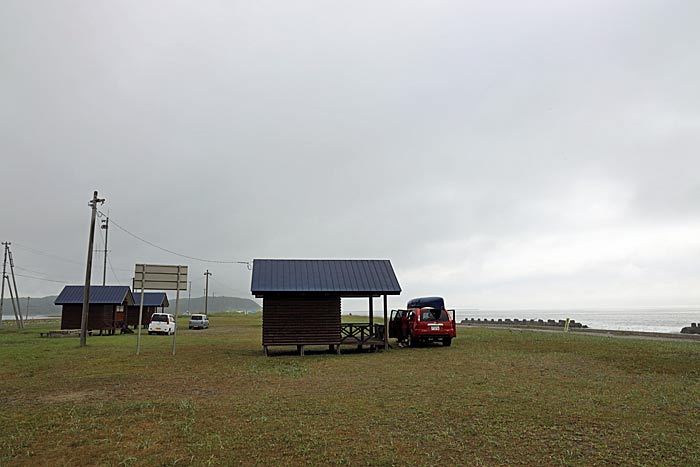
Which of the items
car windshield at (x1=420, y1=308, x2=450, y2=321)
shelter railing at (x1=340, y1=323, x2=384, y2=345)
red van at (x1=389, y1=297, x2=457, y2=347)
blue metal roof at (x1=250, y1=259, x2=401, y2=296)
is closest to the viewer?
blue metal roof at (x1=250, y1=259, x2=401, y2=296)

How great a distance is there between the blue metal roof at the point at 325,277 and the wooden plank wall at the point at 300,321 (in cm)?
64

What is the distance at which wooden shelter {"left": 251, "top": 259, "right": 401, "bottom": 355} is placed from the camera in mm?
18422

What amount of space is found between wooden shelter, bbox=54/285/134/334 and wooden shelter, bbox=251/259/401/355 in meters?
21.4

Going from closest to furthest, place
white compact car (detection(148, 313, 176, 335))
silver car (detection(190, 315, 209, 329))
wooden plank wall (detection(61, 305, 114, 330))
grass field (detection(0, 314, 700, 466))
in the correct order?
grass field (detection(0, 314, 700, 466)), white compact car (detection(148, 313, 176, 335)), wooden plank wall (detection(61, 305, 114, 330)), silver car (detection(190, 315, 209, 329))

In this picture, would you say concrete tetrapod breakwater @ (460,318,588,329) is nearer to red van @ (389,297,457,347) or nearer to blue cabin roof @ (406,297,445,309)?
blue cabin roof @ (406,297,445,309)

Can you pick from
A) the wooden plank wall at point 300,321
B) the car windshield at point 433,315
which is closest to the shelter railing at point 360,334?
the wooden plank wall at point 300,321

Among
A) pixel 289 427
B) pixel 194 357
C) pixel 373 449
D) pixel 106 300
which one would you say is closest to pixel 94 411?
pixel 289 427

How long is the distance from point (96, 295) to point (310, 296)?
24.2 meters

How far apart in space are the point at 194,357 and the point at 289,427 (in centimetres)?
1161

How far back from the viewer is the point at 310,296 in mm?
18844

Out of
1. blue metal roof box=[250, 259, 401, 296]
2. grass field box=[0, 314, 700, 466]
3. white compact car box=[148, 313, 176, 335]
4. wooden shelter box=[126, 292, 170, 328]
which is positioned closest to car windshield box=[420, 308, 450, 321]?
blue metal roof box=[250, 259, 401, 296]

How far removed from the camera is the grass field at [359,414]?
5891mm

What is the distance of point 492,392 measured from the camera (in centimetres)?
962

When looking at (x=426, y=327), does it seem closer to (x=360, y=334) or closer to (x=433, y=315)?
(x=433, y=315)
